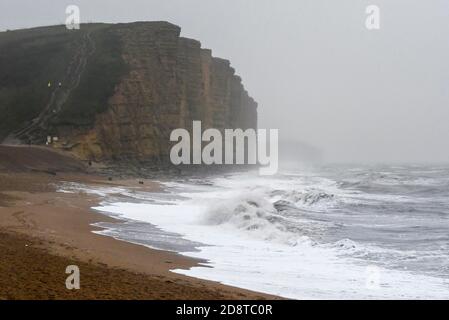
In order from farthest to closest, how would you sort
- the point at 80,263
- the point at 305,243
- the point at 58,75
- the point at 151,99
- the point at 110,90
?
the point at 58,75 < the point at 151,99 < the point at 110,90 < the point at 305,243 < the point at 80,263

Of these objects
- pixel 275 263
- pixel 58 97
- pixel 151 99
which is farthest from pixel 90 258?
pixel 151 99

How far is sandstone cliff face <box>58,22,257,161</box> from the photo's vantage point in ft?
174

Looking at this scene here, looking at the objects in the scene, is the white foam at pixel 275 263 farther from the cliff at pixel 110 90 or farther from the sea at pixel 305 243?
the cliff at pixel 110 90

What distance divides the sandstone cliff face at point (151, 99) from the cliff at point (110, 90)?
0.36ft

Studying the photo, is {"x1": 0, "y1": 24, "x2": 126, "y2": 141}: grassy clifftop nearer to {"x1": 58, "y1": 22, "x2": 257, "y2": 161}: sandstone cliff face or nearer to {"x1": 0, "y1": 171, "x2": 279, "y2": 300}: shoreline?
{"x1": 58, "y1": 22, "x2": 257, "y2": 161}: sandstone cliff face

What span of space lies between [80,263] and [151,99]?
50940 millimetres

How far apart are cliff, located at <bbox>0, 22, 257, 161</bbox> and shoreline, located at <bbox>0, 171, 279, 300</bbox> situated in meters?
35.3

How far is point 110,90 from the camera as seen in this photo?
5656cm

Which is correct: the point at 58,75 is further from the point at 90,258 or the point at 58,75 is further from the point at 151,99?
the point at 90,258

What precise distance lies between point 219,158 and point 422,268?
6844cm

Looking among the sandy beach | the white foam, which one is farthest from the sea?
the sandy beach

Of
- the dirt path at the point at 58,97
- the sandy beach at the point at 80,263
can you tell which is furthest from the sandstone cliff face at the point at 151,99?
the sandy beach at the point at 80,263

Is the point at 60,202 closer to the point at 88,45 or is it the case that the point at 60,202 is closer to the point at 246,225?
the point at 246,225

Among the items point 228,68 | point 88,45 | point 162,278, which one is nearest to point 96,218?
point 162,278
